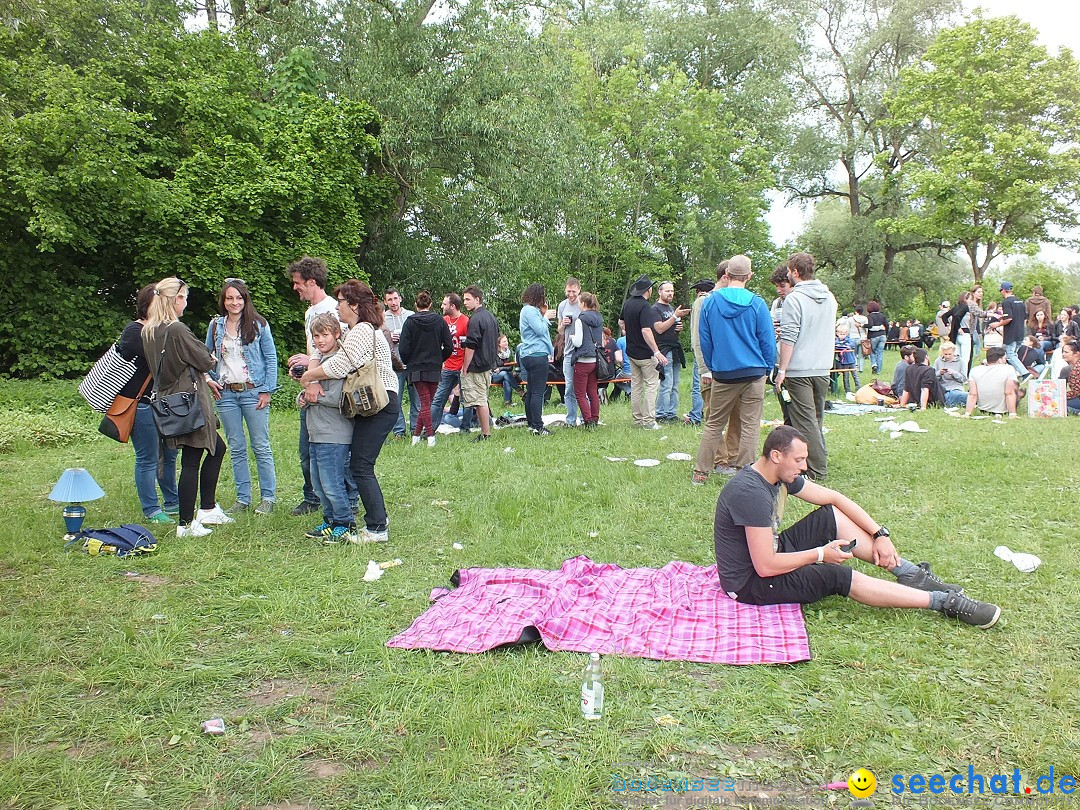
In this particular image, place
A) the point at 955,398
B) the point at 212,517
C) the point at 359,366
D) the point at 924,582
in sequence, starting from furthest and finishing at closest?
the point at 955,398
the point at 212,517
the point at 359,366
the point at 924,582

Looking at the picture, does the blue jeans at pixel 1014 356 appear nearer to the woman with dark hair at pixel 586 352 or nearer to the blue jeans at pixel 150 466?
the woman with dark hair at pixel 586 352

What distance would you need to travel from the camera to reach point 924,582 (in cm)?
429

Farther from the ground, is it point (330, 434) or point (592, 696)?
point (330, 434)

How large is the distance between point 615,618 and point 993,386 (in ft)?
30.2

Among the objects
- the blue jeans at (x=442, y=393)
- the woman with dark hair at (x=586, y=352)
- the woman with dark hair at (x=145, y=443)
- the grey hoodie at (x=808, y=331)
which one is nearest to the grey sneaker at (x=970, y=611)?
the grey hoodie at (x=808, y=331)

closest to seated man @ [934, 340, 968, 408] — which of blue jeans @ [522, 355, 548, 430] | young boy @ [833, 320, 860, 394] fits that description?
young boy @ [833, 320, 860, 394]

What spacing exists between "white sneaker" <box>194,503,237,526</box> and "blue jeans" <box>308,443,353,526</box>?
990mm

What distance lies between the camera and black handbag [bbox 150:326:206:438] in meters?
5.54

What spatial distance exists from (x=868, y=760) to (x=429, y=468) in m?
5.94

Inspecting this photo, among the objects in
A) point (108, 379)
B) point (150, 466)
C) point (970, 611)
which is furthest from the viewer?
point (150, 466)

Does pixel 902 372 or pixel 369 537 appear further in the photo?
pixel 902 372

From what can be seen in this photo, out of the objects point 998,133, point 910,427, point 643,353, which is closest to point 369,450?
point 643,353

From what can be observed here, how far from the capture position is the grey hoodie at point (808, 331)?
695 centimetres

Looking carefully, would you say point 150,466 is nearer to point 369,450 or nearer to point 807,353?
point 369,450
